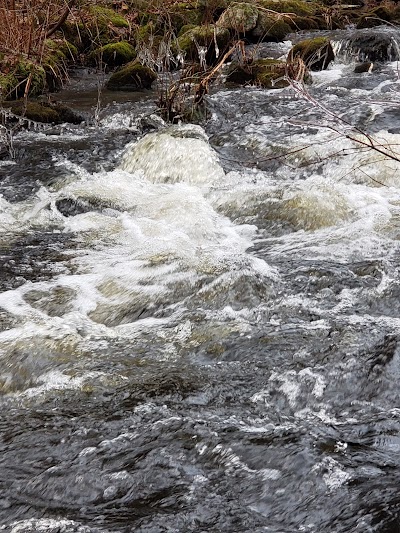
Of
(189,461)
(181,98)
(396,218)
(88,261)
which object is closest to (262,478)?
(189,461)

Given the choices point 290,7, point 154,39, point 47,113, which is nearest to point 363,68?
point 154,39

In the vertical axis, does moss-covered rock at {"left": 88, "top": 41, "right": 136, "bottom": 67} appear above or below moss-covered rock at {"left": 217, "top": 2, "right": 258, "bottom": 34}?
below

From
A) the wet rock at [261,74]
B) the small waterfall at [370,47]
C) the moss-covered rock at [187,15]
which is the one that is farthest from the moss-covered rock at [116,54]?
the small waterfall at [370,47]

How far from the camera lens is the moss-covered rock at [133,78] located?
9688 millimetres

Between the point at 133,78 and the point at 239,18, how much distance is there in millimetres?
3120

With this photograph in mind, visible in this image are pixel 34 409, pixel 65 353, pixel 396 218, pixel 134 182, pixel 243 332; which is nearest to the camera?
pixel 34 409

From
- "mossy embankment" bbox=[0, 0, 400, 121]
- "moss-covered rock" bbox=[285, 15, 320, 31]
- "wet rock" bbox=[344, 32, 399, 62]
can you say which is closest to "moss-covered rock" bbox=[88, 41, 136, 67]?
"mossy embankment" bbox=[0, 0, 400, 121]

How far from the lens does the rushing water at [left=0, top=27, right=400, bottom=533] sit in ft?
7.79

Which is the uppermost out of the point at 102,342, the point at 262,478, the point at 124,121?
the point at 262,478

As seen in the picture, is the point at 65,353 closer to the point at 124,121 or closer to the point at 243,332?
the point at 243,332

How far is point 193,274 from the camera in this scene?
166 inches

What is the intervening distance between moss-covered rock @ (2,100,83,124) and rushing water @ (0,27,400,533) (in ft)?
4.34

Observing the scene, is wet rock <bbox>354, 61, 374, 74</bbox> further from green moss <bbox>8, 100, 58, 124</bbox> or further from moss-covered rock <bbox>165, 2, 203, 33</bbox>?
green moss <bbox>8, 100, 58, 124</bbox>

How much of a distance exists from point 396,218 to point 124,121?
13.5ft
